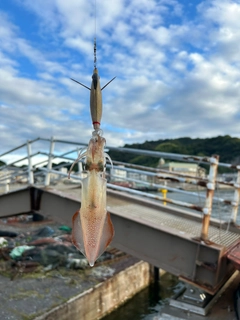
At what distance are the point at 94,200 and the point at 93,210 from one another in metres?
0.07

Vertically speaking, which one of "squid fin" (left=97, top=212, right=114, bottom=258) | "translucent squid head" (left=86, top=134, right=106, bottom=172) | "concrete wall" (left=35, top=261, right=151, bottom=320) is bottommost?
"concrete wall" (left=35, top=261, right=151, bottom=320)

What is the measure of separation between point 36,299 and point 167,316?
3533 mm

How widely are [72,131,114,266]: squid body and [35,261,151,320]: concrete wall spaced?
5.02 metres

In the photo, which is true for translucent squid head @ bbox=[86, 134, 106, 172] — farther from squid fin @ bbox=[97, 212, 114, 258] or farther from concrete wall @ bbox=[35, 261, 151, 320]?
concrete wall @ bbox=[35, 261, 151, 320]

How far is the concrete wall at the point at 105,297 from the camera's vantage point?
21.4 ft

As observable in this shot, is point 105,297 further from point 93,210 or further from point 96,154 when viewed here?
point 96,154

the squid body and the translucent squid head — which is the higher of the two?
the translucent squid head

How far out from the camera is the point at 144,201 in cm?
733

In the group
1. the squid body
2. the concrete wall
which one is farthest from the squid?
the concrete wall

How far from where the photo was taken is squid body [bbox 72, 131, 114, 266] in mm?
1770

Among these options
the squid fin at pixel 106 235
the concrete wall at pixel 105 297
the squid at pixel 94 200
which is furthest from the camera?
the concrete wall at pixel 105 297

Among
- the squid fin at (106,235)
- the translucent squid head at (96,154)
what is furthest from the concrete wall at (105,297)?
the translucent squid head at (96,154)

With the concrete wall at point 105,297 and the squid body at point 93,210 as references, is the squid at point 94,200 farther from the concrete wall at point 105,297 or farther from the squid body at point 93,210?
the concrete wall at point 105,297

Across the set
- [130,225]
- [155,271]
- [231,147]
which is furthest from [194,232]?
[231,147]
